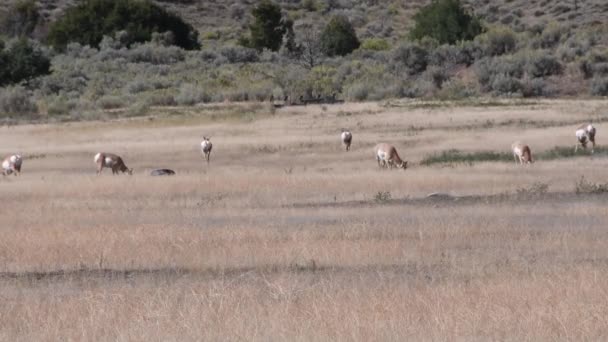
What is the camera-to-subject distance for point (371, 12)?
116 m

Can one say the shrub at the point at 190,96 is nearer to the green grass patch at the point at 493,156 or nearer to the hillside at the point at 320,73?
the hillside at the point at 320,73

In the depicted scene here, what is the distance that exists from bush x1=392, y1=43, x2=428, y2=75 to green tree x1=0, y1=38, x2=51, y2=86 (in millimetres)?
23065

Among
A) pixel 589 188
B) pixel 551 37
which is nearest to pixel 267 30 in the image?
pixel 551 37

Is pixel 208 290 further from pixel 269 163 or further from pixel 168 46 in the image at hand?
pixel 168 46

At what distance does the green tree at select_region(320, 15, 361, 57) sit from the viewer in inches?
→ 3482

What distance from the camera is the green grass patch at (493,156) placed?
33.3 meters

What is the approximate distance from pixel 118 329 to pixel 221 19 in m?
107

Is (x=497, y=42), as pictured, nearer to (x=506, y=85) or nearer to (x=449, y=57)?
(x=449, y=57)

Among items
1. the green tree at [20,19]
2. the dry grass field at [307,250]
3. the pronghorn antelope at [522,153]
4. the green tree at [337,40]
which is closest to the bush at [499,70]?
the green tree at [337,40]

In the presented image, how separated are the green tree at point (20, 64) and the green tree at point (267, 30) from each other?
2589cm

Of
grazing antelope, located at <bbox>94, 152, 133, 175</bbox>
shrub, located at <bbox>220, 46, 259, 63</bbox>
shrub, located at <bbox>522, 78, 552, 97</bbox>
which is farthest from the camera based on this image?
shrub, located at <bbox>220, 46, 259, 63</bbox>

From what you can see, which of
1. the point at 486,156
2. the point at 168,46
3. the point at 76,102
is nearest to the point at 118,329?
the point at 486,156

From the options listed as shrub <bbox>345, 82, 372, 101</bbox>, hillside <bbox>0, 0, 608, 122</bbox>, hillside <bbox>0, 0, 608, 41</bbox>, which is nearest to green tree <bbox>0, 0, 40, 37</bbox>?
hillside <bbox>0, 0, 608, 41</bbox>

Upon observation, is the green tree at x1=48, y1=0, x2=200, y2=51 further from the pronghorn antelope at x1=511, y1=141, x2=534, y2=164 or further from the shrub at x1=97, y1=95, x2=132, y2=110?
the pronghorn antelope at x1=511, y1=141, x2=534, y2=164
